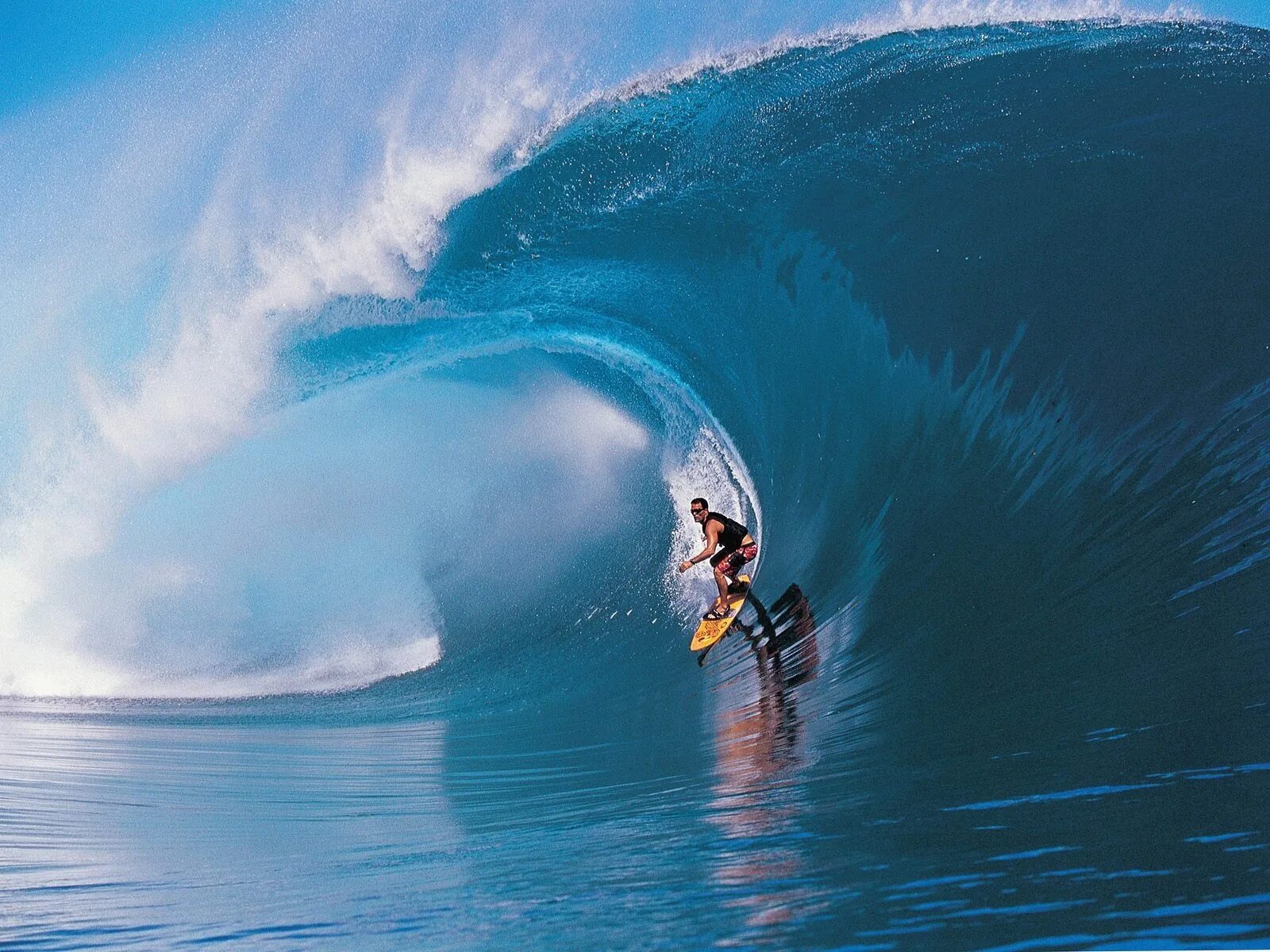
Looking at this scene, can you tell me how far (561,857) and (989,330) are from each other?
199 inches

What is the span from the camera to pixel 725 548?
21.5 feet

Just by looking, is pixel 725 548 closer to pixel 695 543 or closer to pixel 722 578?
pixel 722 578

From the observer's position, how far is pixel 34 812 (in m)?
4.47

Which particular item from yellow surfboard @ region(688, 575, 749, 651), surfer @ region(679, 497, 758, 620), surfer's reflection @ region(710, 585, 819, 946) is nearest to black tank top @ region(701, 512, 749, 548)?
surfer @ region(679, 497, 758, 620)

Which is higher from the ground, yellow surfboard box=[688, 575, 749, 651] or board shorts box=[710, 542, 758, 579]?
board shorts box=[710, 542, 758, 579]

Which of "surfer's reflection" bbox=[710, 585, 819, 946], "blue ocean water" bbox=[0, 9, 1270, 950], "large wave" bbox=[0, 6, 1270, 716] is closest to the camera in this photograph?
"surfer's reflection" bbox=[710, 585, 819, 946]

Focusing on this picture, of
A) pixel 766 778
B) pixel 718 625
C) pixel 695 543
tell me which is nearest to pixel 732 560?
pixel 718 625

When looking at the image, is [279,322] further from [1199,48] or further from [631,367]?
[1199,48]

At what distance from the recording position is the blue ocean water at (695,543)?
2.94 metres

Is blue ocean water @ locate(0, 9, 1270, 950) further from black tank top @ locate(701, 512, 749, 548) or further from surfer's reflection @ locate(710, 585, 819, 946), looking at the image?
black tank top @ locate(701, 512, 749, 548)

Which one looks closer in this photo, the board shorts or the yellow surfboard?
the board shorts

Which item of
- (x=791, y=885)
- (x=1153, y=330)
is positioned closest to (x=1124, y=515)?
(x=1153, y=330)

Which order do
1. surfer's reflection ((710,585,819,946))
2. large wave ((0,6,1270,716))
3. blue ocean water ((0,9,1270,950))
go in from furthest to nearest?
large wave ((0,6,1270,716)) → blue ocean water ((0,9,1270,950)) → surfer's reflection ((710,585,819,946))

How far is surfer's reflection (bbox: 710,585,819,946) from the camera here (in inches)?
103
